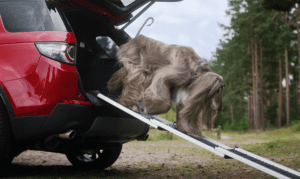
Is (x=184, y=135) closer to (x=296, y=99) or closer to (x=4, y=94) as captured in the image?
(x=4, y=94)

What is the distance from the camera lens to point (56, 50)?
3035 millimetres

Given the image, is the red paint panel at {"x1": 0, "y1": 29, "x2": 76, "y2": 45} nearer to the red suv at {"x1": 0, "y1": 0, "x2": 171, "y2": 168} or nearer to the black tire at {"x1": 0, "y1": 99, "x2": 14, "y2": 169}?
the red suv at {"x1": 0, "y1": 0, "x2": 171, "y2": 168}

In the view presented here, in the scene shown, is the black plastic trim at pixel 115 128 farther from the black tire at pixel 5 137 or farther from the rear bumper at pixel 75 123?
the black tire at pixel 5 137

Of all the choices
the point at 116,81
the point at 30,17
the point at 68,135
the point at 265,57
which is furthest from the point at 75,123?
the point at 265,57

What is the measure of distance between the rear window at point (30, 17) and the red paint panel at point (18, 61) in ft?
0.76

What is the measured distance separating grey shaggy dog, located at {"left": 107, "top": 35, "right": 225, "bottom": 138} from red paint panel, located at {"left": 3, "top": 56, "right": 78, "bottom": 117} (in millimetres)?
849

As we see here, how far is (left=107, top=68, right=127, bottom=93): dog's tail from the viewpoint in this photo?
141 inches

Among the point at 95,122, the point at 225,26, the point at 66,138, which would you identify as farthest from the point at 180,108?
the point at 225,26

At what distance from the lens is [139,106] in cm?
338

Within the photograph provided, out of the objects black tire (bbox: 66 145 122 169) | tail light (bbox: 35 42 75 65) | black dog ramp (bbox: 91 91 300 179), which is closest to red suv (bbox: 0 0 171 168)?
tail light (bbox: 35 42 75 65)

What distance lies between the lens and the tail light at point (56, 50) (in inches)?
119

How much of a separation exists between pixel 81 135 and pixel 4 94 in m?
0.89

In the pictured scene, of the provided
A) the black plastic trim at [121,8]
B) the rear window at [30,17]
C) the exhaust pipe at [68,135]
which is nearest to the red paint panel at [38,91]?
the exhaust pipe at [68,135]

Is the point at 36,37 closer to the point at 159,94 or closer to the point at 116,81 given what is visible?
the point at 116,81
